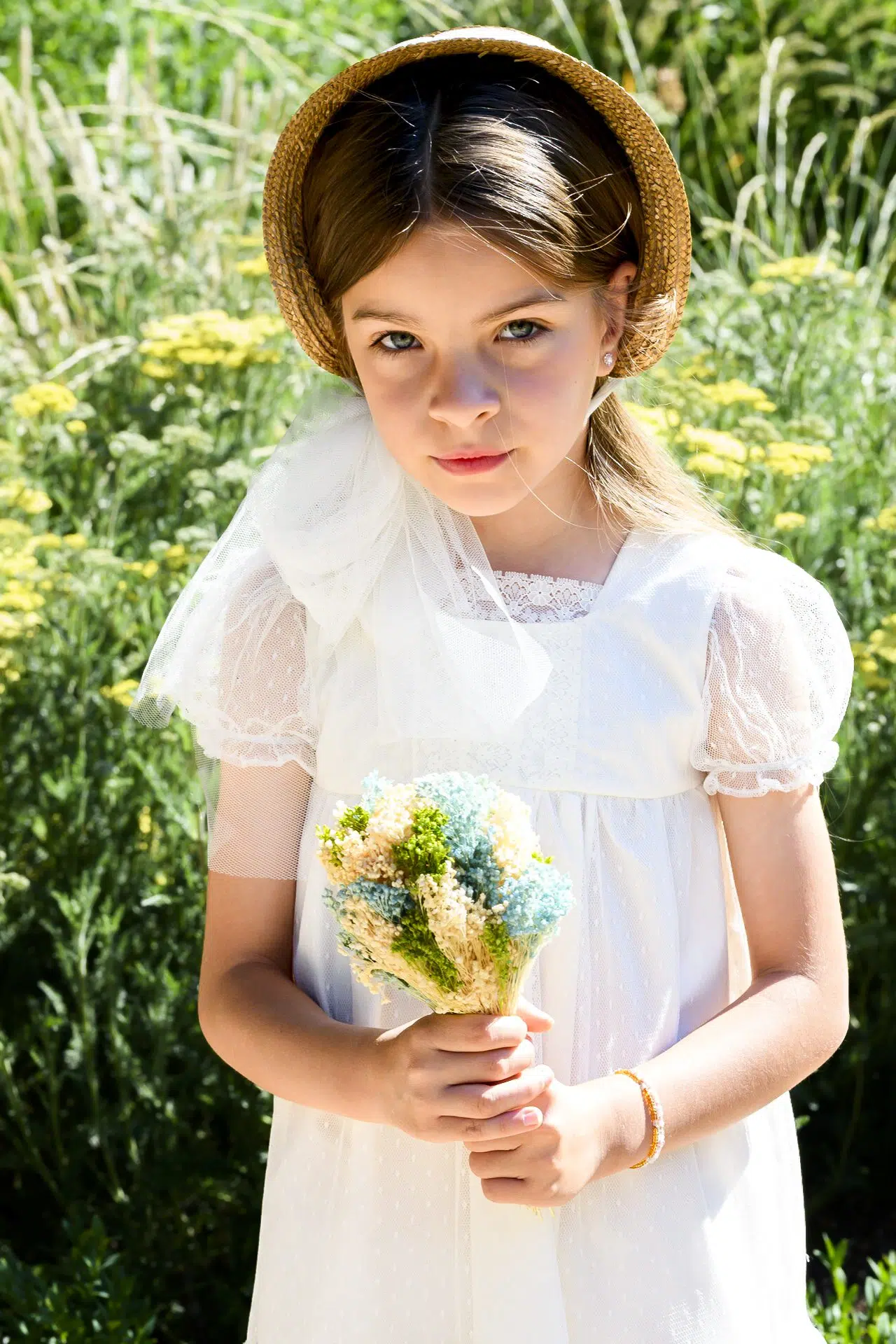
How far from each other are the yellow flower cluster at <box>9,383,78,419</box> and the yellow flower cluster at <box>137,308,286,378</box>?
0.20 meters

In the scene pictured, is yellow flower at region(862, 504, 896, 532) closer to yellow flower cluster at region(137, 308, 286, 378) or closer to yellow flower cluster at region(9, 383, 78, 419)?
yellow flower cluster at region(137, 308, 286, 378)

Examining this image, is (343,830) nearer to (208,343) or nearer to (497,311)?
(497,311)

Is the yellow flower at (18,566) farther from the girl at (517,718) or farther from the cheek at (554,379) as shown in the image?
the cheek at (554,379)

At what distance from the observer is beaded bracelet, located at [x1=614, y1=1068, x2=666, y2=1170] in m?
1.51

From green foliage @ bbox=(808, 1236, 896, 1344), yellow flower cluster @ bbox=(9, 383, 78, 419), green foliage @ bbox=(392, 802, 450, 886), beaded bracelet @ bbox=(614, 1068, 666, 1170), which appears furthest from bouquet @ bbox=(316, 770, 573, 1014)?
yellow flower cluster @ bbox=(9, 383, 78, 419)

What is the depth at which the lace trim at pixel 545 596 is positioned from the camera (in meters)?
1.72

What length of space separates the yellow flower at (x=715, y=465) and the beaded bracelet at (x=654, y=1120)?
1388 mm

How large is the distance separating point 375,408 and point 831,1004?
0.80 metres

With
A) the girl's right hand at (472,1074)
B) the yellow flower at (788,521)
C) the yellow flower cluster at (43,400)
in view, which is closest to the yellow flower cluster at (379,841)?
the girl's right hand at (472,1074)

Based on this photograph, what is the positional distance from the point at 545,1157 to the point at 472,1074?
0.12 meters

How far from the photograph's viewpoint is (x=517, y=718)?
5.33 ft

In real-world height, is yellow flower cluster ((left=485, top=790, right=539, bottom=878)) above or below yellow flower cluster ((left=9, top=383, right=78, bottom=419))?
below

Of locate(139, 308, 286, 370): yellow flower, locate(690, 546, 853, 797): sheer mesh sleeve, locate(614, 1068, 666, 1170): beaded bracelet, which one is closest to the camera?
locate(614, 1068, 666, 1170): beaded bracelet

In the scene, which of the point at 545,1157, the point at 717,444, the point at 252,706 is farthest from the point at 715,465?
the point at 545,1157
